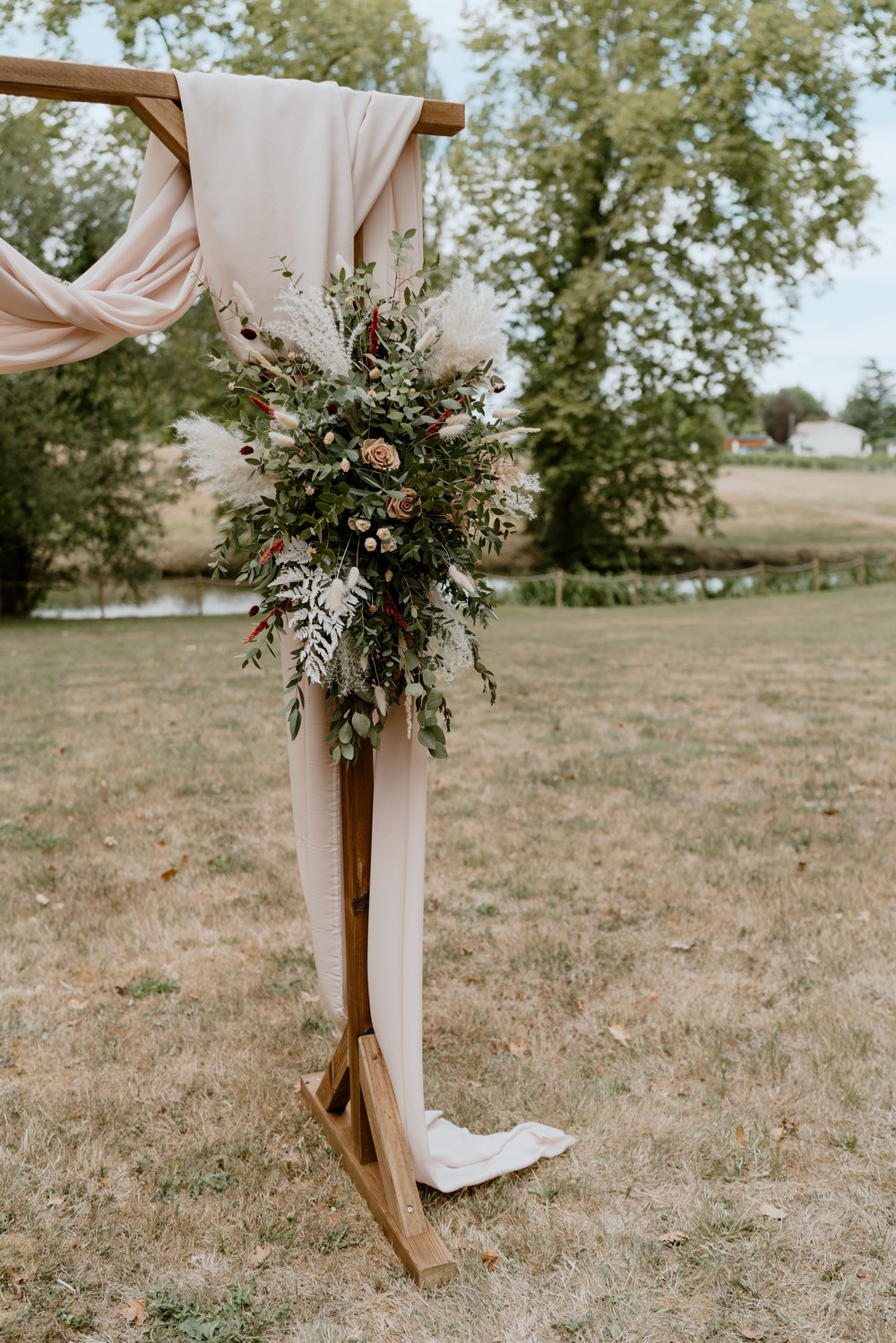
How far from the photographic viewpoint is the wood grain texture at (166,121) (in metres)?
→ 2.86

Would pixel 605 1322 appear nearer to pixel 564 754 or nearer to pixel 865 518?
pixel 564 754

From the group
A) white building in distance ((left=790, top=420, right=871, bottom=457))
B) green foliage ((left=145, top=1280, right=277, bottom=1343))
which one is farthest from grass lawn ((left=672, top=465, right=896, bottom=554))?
white building in distance ((left=790, top=420, right=871, bottom=457))

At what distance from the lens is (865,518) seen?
38656mm

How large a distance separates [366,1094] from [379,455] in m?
1.84

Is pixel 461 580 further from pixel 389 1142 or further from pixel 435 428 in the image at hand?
pixel 389 1142

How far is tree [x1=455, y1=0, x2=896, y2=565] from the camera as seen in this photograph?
20.8 meters

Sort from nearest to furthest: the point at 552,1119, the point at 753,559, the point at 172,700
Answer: the point at 552,1119
the point at 172,700
the point at 753,559

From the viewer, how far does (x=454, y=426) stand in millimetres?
2719

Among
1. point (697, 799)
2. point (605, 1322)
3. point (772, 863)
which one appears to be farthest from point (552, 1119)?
point (697, 799)

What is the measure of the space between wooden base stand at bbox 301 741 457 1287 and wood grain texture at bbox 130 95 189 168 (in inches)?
67.6

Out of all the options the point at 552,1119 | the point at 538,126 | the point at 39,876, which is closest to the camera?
the point at 552,1119

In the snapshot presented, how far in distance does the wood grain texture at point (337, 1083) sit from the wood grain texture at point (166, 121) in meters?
2.60

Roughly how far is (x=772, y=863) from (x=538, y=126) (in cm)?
2049

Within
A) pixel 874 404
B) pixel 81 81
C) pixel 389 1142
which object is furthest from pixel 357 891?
pixel 874 404
